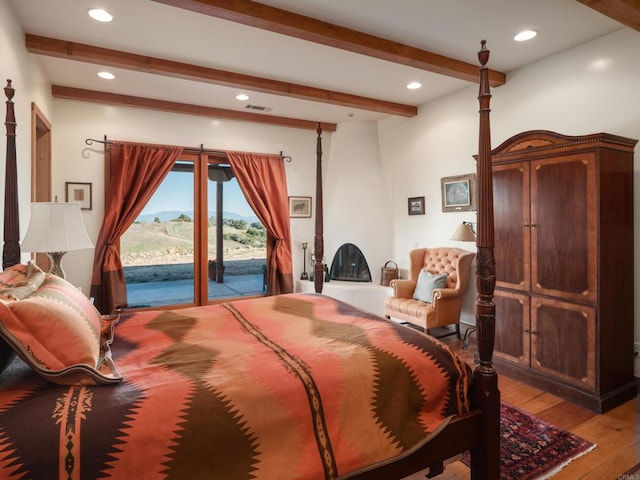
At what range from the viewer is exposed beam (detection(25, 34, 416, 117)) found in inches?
120

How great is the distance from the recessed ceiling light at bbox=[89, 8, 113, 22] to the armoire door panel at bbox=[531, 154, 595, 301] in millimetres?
3329

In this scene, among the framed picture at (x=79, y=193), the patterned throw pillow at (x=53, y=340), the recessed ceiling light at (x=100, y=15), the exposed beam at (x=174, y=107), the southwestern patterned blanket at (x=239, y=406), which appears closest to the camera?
the southwestern patterned blanket at (x=239, y=406)

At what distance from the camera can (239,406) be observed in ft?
4.09

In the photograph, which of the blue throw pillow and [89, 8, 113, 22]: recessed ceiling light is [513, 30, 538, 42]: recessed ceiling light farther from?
[89, 8, 113, 22]: recessed ceiling light

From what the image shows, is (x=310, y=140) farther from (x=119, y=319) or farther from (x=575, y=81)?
(x=119, y=319)

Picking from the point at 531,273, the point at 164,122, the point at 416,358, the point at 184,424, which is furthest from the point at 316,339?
the point at 164,122

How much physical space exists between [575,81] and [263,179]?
11.8 ft

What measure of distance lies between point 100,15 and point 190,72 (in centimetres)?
92

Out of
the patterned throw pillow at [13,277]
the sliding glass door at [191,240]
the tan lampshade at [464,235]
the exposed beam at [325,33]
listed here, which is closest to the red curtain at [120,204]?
the sliding glass door at [191,240]

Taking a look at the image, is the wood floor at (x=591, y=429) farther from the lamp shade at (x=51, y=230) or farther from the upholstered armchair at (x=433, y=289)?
the lamp shade at (x=51, y=230)

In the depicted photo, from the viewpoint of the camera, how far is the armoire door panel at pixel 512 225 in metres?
3.07

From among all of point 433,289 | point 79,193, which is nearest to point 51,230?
point 79,193

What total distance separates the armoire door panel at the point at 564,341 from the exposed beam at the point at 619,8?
74.8 inches

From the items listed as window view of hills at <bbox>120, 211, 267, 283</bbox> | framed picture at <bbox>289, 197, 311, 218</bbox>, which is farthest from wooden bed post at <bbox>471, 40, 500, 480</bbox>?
window view of hills at <bbox>120, 211, 267, 283</bbox>
